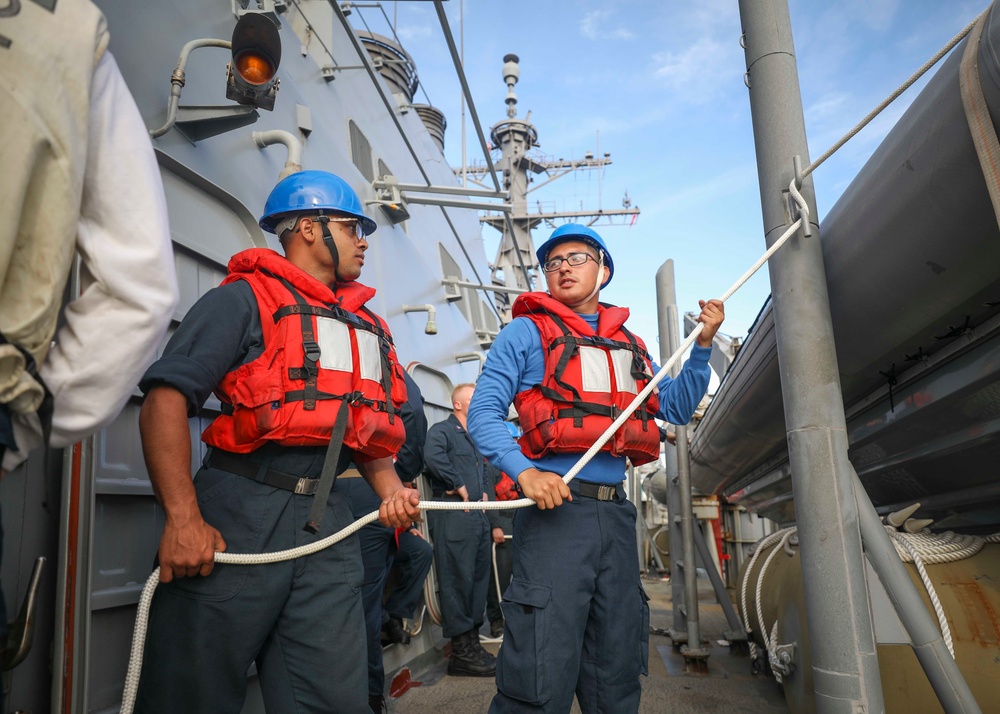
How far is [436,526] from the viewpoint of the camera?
4598 mm

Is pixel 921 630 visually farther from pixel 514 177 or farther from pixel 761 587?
pixel 514 177

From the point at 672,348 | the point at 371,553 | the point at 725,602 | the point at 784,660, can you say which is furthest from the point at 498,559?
the point at 784,660

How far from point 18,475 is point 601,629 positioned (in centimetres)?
157

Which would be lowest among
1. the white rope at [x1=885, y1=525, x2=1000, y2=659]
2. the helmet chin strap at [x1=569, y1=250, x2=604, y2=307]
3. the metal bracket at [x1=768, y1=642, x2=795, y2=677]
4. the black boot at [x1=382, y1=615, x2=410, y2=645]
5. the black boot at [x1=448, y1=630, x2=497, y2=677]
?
the black boot at [x1=448, y1=630, x2=497, y2=677]

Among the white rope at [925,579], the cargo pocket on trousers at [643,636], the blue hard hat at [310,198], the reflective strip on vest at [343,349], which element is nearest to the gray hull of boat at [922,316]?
the white rope at [925,579]

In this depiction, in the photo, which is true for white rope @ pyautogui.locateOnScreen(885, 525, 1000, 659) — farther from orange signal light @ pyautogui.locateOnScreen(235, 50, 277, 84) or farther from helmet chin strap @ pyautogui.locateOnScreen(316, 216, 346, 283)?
orange signal light @ pyautogui.locateOnScreen(235, 50, 277, 84)

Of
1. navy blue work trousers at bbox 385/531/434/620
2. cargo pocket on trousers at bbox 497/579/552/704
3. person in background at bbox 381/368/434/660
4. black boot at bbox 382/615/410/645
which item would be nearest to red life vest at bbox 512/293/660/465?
cargo pocket on trousers at bbox 497/579/552/704

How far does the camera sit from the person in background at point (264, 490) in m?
1.61

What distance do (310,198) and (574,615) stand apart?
1464mm

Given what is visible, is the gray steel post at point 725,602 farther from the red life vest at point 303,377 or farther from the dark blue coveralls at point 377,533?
the red life vest at point 303,377

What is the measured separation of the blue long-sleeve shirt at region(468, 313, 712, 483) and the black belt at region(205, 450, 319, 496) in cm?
53

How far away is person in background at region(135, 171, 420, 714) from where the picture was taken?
161cm

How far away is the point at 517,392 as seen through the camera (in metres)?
2.26

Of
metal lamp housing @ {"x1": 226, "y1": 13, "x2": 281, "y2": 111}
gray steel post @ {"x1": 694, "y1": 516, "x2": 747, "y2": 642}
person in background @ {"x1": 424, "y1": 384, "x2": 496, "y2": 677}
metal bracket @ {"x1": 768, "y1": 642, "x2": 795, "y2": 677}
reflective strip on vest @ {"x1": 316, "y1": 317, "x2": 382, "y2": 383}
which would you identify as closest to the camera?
reflective strip on vest @ {"x1": 316, "y1": 317, "x2": 382, "y2": 383}
